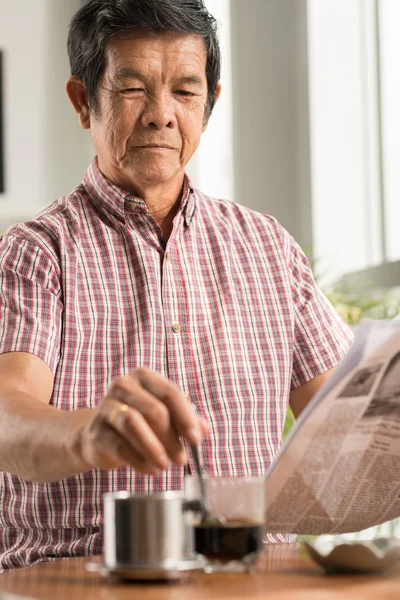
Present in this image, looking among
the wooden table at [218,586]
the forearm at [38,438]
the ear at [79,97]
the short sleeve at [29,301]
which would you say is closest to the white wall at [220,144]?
the ear at [79,97]

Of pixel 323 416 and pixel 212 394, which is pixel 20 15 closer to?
pixel 212 394

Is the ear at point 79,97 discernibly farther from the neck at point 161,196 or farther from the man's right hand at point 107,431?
the man's right hand at point 107,431

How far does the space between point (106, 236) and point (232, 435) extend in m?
0.41

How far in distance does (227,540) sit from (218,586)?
0.17 feet

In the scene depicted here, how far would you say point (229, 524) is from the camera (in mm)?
967

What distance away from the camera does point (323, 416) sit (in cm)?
105

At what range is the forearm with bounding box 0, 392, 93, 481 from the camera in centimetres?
110

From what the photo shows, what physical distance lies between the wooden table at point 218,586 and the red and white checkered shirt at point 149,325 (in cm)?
44

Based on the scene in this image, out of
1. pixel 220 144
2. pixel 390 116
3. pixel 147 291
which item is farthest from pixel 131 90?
pixel 220 144

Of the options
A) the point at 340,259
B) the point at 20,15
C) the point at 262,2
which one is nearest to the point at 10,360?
the point at 340,259

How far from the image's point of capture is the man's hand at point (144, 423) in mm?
944

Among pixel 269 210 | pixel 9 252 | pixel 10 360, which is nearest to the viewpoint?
pixel 10 360

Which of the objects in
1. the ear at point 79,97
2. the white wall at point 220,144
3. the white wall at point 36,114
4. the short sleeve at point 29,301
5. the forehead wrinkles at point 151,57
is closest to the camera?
the short sleeve at point 29,301

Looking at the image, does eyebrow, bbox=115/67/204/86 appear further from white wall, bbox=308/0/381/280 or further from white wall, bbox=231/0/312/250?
white wall, bbox=231/0/312/250
